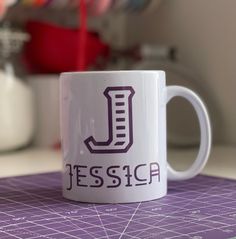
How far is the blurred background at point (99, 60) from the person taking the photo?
952mm

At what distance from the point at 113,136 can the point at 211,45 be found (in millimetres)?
537

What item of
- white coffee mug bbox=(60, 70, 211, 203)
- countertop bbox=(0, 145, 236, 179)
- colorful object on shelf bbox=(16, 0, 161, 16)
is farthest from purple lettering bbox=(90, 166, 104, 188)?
colorful object on shelf bbox=(16, 0, 161, 16)

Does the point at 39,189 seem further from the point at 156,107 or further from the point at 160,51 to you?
the point at 160,51

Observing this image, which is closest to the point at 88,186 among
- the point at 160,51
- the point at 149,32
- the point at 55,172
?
the point at 55,172

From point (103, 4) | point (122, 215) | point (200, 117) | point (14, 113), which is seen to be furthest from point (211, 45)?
point (122, 215)

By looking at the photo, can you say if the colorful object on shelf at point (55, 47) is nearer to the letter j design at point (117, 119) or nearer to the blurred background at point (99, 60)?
the blurred background at point (99, 60)

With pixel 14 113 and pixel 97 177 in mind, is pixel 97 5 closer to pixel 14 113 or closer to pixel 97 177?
pixel 14 113

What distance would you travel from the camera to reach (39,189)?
0.59 meters

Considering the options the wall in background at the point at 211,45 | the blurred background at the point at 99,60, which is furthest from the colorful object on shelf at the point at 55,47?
the wall in background at the point at 211,45

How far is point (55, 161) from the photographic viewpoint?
0.81m

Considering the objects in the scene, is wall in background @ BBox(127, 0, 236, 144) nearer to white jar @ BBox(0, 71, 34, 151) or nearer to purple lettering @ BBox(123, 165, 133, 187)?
white jar @ BBox(0, 71, 34, 151)

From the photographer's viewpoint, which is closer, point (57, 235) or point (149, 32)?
point (57, 235)

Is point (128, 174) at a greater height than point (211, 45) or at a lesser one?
lesser

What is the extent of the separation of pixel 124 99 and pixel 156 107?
36 millimetres
